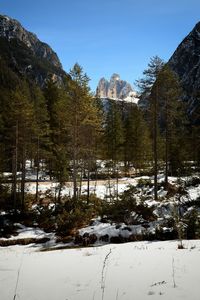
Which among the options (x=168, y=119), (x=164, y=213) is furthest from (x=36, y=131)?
(x=164, y=213)

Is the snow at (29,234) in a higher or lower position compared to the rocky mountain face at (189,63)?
lower

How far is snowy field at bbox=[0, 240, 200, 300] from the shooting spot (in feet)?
19.0

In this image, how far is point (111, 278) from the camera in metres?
6.81

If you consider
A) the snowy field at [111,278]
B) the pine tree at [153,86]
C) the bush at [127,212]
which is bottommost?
the bush at [127,212]

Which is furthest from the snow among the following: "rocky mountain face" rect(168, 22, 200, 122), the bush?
"rocky mountain face" rect(168, 22, 200, 122)

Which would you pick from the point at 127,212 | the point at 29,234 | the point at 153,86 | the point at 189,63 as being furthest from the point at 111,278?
the point at 189,63

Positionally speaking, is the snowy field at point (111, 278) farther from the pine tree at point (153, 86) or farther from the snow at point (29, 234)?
the pine tree at point (153, 86)

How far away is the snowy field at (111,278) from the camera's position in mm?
5781

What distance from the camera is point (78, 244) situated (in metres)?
16.7

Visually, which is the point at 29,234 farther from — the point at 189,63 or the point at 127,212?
the point at 189,63

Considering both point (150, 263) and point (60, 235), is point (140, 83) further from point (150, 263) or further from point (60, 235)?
point (150, 263)

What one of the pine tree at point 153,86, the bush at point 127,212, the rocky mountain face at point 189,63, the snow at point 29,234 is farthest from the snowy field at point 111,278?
the rocky mountain face at point 189,63

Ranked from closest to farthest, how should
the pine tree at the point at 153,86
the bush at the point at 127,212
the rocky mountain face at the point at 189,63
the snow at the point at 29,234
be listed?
the snow at the point at 29,234, the bush at the point at 127,212, the pine tree at the point at 153,86, the rocky mountain face at the point at 189,63

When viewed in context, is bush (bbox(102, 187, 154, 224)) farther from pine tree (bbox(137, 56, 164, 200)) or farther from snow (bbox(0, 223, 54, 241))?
pine tree (bbox(137, 56, 164, 200))
